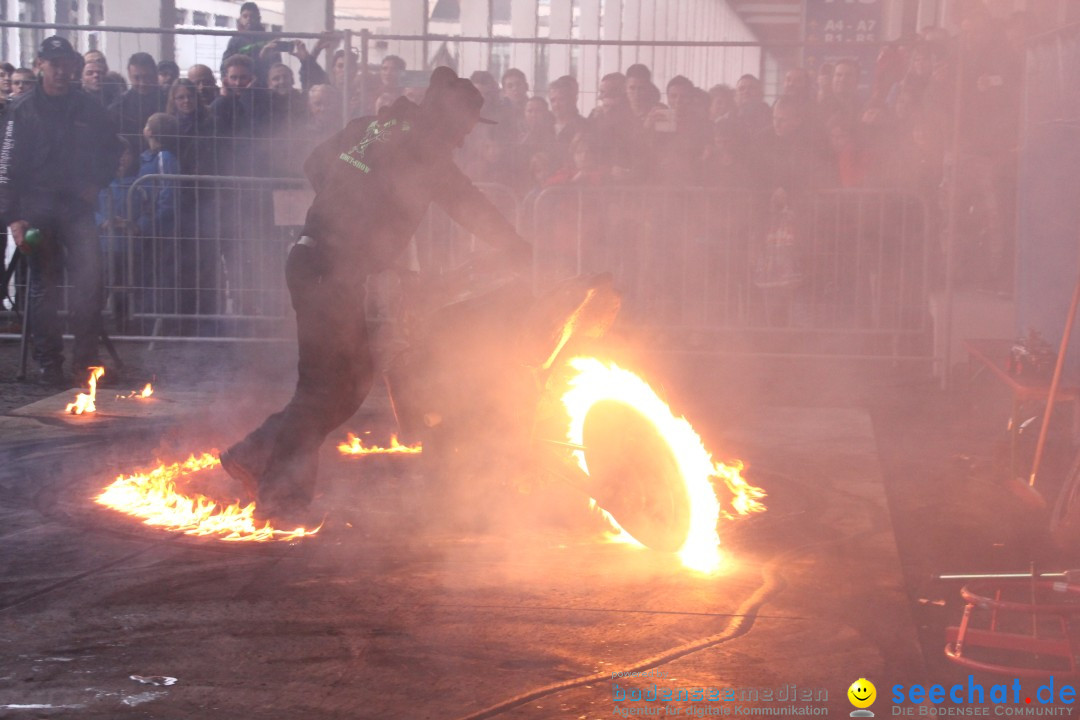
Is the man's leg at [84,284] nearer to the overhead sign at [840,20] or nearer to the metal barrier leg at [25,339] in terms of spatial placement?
the metal barrier leg at [25,339]

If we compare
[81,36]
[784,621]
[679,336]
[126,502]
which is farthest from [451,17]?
[784,621]

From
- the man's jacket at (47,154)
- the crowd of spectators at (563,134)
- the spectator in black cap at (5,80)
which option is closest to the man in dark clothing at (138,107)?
the crowd of spectators at (563,134)

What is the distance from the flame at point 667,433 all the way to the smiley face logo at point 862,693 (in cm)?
118

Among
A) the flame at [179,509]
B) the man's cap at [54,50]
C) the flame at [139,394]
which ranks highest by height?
the man's cap at [54,50]

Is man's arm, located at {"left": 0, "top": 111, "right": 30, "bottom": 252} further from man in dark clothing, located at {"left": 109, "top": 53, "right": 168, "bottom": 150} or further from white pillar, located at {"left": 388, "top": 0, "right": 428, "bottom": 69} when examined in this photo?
white pillar, located at {"left": 388, "top": 0, "right": 428, "bottom": 69}

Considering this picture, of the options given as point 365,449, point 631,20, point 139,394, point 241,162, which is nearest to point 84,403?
point 139,394

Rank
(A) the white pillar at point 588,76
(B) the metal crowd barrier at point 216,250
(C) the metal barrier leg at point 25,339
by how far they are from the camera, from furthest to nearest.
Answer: (A) the white pillar at point 588,76, (B) the metal crowd barrier at point 216,250, (C) the metal barrier leg at point 25,339

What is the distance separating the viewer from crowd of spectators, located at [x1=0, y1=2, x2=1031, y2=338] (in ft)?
33.5

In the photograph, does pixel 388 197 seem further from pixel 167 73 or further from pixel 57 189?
pixel 167 73

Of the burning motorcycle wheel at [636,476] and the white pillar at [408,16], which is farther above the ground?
the white pillar at [408,16]

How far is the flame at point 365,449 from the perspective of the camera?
7.15 meters

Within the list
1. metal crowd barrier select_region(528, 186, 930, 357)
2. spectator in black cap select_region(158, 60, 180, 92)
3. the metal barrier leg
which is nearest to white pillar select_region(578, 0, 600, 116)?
metal crowd barrier select_region(528, 186, 930, 357)

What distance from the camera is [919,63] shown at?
33.7ft

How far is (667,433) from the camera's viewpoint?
16.1 ft
